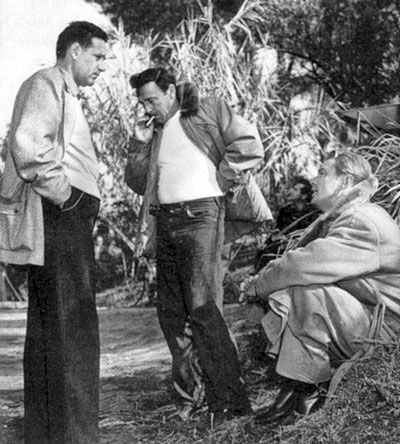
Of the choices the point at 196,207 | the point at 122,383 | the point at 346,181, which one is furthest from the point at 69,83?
the point at 122,383

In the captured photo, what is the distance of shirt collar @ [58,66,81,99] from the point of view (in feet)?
9.36

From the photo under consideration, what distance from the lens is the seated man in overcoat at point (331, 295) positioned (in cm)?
297

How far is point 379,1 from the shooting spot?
5.41m

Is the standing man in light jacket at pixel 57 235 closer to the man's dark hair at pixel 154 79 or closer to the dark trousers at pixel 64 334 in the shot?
the dark trousers at pixel 64 334

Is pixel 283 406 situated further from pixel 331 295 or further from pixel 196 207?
pixel 196 207

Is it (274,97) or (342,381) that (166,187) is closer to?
(342,381)

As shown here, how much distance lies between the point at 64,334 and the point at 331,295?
3.13ft

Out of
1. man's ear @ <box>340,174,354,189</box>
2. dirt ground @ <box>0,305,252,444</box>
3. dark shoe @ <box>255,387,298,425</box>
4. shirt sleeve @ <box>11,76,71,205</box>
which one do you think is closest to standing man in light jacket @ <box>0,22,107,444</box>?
shirt sleeve @ <box>11,76,71,205</box>

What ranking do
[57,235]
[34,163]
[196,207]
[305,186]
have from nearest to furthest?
[34,163] < [57,235] < [196,207] < [305,186]

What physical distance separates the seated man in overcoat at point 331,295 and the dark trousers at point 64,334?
0.68m

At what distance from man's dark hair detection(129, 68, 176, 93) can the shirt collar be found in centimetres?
56

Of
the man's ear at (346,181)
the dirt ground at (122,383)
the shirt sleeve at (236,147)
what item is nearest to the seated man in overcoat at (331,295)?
the man's ear at (346,181)

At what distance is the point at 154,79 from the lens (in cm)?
342

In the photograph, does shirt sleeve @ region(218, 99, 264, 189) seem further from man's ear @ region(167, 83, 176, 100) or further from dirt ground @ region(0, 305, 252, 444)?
dirt ground @ region(0, 305, 252, 444)
